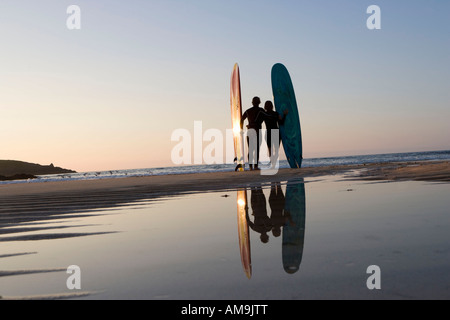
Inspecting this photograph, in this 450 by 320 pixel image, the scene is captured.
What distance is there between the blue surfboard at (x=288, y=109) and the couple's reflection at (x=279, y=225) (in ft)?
23.9

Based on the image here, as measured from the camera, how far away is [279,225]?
264 cm

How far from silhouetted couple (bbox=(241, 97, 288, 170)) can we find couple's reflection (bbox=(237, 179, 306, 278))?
22.4 ft

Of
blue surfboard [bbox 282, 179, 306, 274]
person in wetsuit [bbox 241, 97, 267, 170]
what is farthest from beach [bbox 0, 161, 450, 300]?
person in wetsuit [bbox 241, 97, 267, 170]

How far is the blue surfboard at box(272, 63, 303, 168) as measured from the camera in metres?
11.3

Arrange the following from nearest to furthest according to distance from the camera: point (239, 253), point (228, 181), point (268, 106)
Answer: point (239, 253), point (228, 181), point (268, 106)

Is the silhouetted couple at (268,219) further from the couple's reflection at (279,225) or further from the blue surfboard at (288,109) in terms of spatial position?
the blue surfboard at (288,109)

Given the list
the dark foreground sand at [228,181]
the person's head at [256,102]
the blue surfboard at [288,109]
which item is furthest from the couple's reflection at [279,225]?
the blue surfboard at [288,109]

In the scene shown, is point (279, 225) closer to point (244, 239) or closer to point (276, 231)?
point (276, 231)

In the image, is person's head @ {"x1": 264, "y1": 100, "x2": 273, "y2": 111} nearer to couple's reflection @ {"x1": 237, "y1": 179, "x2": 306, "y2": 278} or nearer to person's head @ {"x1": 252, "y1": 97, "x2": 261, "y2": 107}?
person's head @ {"x1": 252, "y1": 97, "x2": 261, "y2": 107}

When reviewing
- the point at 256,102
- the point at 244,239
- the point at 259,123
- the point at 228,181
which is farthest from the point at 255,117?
the point at 244,239

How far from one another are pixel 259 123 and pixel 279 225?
8487mm

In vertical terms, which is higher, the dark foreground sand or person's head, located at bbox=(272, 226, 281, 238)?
the dark foreground sand
